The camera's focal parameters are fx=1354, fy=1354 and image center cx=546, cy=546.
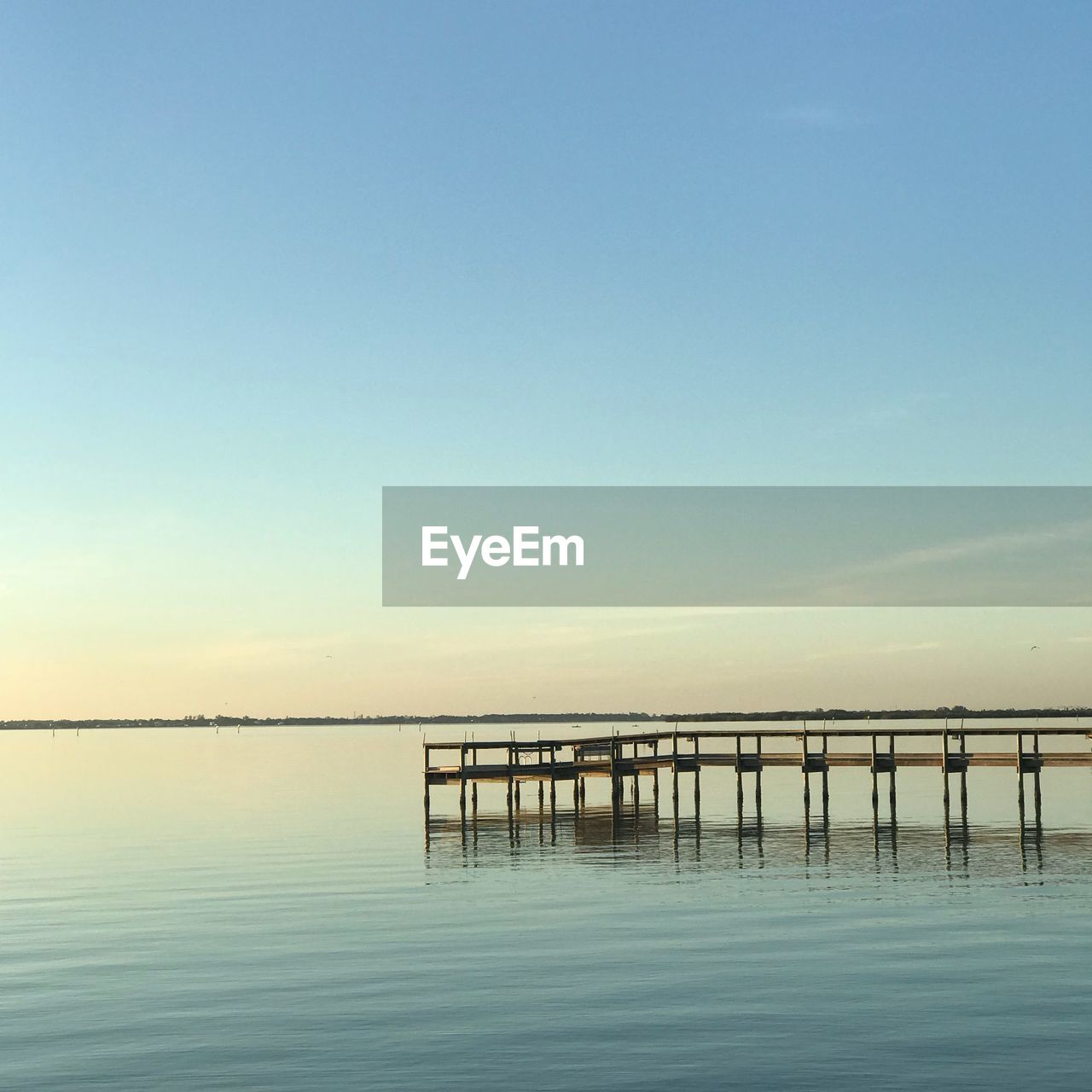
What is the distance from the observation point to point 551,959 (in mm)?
28250

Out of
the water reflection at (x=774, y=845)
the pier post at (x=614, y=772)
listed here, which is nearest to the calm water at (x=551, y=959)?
the water reflection at (x=774, y=845)

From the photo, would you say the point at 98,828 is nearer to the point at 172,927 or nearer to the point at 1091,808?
the point at 172,927

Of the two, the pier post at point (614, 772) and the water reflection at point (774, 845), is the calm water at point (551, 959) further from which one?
the pier post at point (614, 772)

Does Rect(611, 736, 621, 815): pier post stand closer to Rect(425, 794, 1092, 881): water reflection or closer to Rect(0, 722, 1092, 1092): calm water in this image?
Rect(425, 794, 1092, 881): water reflection

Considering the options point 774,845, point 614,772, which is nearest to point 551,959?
point 774,845

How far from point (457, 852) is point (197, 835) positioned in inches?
618

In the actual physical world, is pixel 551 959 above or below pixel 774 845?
above

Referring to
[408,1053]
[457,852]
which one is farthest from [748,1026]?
[457,852]

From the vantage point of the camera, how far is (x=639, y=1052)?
20656 mm

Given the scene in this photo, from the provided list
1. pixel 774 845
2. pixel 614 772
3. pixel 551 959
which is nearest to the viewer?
pixel 551 959

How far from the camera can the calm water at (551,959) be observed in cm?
2034

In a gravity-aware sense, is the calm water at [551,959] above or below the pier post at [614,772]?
below

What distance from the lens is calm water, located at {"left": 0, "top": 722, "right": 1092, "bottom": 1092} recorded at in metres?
20.3

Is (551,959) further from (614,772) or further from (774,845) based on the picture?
(614,772)
